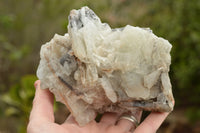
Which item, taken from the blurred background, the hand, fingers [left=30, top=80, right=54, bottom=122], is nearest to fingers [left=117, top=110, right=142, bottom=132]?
the hand

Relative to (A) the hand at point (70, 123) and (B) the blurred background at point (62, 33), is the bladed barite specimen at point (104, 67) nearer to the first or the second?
(A) the hand at point (70, 123)

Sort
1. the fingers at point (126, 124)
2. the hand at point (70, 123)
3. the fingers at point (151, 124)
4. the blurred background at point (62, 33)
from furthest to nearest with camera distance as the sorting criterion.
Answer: the blurred background at point (62, 33) < the fingers at point (126, 124) < the fingers at point (151, 124) < the hand at point (70, 123)

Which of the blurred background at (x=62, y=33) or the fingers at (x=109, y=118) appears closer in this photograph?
the fingers at (x=109, y=118)

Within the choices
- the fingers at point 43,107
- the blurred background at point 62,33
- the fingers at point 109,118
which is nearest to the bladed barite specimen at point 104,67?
the fingers at point 43,107

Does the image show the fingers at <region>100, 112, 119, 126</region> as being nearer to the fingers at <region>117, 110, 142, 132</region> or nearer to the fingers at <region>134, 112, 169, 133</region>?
the fingers at <region>117, 110, 142, 132</region>

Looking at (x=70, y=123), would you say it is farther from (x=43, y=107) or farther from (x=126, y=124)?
(x=126, y=124)

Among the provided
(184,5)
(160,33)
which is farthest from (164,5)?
(160,33)
